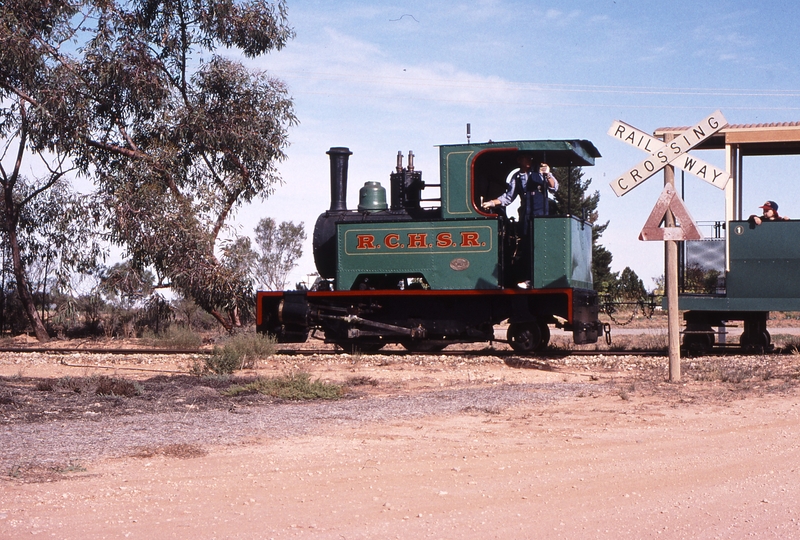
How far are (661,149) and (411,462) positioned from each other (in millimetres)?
5492

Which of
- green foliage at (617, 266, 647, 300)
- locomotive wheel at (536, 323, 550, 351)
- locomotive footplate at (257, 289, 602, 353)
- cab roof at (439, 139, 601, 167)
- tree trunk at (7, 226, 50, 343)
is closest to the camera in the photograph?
cab roof at (439, 139, 601, 167)

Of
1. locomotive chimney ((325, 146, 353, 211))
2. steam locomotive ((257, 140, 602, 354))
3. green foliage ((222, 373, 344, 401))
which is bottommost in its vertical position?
green foliage ((222, 373, 344, 401))

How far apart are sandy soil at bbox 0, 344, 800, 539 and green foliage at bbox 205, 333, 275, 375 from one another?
196cm

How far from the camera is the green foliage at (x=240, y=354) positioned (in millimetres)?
11664

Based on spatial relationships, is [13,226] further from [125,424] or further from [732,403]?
[732,403]

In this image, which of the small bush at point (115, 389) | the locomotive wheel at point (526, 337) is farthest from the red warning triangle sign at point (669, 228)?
the small bush at point (115, 389)

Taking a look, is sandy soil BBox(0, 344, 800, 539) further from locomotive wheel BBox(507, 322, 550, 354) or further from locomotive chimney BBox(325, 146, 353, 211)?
locomotive chimney BBox(325, 146, 353, 211)

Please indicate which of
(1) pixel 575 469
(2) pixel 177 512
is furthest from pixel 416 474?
(2) pixel 177 512

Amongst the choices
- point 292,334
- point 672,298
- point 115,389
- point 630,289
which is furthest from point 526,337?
point 630,289

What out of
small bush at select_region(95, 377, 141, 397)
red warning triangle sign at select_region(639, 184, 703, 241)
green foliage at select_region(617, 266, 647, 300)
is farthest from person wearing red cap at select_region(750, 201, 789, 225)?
green foliage at select_region(617, 266, 647, 300)

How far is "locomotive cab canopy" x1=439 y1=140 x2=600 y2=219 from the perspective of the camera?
1259cm

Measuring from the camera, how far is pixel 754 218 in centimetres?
1234

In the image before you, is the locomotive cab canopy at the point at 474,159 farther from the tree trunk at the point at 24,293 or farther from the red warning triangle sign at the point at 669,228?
the tree trunk at the point at 24,293

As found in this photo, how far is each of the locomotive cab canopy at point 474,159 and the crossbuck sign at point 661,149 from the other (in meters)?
2.96
